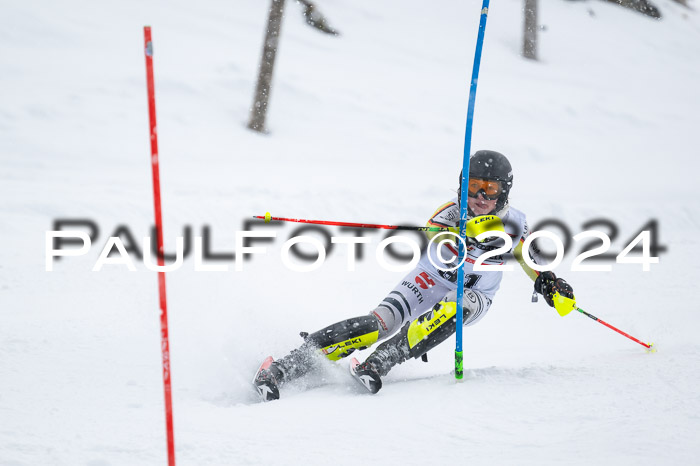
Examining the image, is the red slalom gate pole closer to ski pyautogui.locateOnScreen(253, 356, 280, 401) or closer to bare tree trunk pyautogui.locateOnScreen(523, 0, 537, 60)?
ski pyautogui.locateOnScreen(253, 356, 280, 401)

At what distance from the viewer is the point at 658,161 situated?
13938 mm

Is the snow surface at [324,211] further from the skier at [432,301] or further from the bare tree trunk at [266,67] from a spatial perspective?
the bare tree trunk at [266,67]

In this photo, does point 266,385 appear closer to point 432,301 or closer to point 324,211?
point 432,301

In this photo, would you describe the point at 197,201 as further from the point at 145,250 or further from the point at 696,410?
the point at 696,410

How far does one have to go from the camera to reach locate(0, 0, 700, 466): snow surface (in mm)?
3092

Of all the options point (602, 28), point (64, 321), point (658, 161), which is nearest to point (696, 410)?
point (64, 321)

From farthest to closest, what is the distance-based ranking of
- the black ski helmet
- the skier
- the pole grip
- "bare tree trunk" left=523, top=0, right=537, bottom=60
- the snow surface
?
"bare tree trunk" left=523, top=0, right=537, bottom=60 < the black ski helmet < the skier < the pole grip < the snow surface

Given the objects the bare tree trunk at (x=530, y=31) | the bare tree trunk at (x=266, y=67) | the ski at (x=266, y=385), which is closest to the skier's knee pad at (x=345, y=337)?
the ski at (x=266, y=385)

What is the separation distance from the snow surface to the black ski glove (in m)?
0.48

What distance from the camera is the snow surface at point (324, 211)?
3.09 m

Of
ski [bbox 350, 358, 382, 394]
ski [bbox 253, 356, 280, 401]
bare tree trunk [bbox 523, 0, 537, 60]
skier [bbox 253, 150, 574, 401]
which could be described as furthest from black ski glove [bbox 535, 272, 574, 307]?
bare tree trunk [bbox 523, 0, 537, 60]

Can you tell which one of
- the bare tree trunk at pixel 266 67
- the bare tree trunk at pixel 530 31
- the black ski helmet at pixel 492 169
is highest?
the bare tree trunk at pixel 530 31

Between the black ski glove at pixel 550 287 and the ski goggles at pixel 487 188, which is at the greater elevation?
the ski goggles at pixel 487 188

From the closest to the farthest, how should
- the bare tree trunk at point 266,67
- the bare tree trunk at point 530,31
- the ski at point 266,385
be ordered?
1. the ski at point 266,385
2. the bare tree trunk at point 266,67
3. the bare tree trunk at point 530,31
